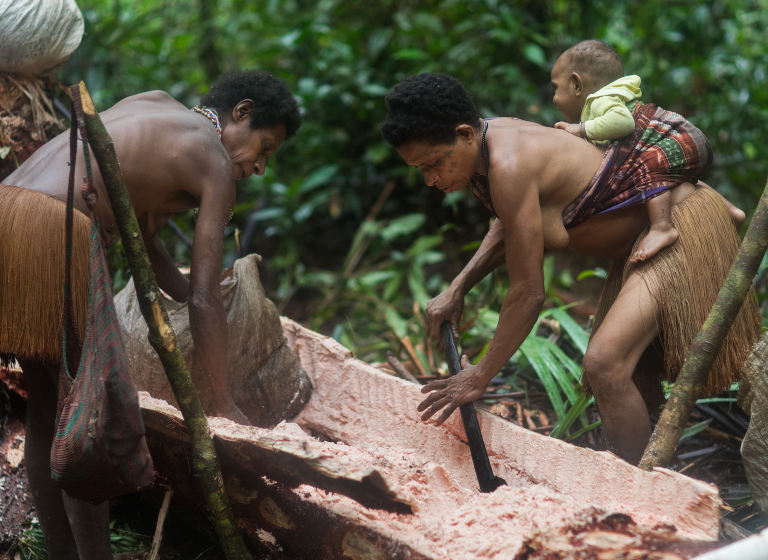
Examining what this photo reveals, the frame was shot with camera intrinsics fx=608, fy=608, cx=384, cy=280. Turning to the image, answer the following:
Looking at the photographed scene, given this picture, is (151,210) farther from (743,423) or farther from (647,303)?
(743,423)

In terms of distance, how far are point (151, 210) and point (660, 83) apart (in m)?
5.32

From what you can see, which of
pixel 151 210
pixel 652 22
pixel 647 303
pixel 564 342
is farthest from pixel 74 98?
pixel 652 22

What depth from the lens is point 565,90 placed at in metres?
2.17

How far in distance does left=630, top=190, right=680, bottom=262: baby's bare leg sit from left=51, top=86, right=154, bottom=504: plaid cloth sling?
1.59m

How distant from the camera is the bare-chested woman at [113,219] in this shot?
1721 millimetres

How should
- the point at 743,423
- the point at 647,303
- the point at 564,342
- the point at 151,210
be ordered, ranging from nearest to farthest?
the point at 647,303, the point at 151,210, the point at 743,423, the point at 564,342

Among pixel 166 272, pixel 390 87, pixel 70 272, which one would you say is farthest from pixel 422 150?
pixel 390 87

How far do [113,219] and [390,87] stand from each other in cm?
381

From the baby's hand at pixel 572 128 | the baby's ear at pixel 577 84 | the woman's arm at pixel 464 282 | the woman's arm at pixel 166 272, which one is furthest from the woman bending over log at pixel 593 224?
the woman's arm at pixel 166 272

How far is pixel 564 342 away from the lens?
10.7ft

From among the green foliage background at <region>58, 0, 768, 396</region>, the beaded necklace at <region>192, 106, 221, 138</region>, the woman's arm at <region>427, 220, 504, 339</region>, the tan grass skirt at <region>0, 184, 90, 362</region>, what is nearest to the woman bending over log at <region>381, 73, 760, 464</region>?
the woman's arm at <region>427, 220, 504, 339</region>

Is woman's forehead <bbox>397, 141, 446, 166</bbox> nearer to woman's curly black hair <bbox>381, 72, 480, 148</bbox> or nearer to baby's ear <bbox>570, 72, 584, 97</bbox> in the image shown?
woman's curly black hair <bbox>381, 72, 480, 148</bbox>

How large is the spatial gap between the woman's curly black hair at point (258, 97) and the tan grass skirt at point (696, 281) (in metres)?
1.39

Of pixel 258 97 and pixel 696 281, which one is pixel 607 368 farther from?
pixel 258 97
